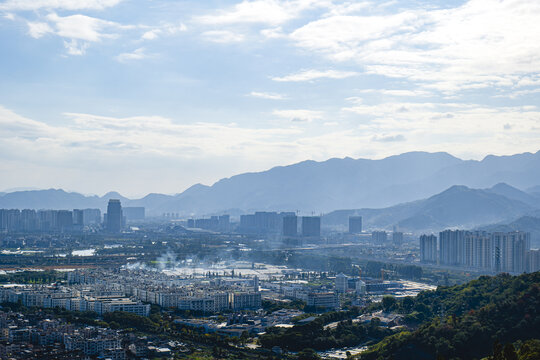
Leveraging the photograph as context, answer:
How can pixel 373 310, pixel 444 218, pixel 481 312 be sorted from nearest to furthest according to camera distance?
pixel 481 312 < pixel 373 310 < pixel 444 218

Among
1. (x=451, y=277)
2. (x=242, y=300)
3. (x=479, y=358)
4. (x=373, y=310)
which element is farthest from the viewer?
(x=451, y=277)

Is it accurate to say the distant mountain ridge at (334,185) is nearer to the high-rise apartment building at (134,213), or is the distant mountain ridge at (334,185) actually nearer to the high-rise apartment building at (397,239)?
the high-rise apartment building at (134,213)

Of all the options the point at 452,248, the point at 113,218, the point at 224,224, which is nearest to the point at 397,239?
the point at 452,248

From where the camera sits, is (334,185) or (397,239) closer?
(397,239)

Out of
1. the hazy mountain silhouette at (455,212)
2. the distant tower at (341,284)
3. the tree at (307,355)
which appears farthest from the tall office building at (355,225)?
the tree at (307,355)

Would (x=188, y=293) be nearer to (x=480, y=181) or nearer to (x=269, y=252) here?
(x=269, y=252)

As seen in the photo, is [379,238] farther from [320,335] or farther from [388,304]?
[320,335]

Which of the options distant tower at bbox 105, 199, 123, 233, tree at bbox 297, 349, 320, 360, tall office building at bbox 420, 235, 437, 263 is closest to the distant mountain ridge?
distant tower at bbox 105, 199, 123, 233

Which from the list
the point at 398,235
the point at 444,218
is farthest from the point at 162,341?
the point at 444,218
